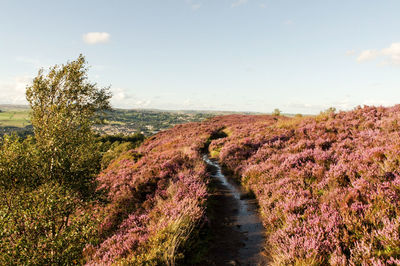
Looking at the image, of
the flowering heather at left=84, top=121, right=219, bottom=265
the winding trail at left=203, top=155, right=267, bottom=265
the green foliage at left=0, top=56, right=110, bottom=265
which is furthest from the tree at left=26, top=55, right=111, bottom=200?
the winding trail at left=203, top=155, right=267, bottom=265

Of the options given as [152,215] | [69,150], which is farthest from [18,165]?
[152,215]

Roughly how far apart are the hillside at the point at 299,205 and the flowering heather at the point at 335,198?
0.02 meters

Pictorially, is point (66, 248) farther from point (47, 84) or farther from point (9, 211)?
point (47, 84)

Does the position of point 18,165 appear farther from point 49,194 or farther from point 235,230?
point 235,230

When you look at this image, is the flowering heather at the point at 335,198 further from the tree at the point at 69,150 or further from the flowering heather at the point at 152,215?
the tree at the point at 69,150

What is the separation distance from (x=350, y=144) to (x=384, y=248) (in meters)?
7.47

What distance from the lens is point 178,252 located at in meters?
5.47

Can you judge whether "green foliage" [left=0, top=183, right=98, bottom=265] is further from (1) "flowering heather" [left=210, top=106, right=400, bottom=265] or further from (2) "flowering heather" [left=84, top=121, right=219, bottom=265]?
(1) "flowering heather" [left=210, top=106, right=400, bottom=265]

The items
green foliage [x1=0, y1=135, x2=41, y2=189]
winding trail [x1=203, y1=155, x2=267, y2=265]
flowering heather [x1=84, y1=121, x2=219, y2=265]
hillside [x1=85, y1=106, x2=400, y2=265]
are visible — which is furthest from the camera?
green foliage [x1=0, y1=135, x2=41, y2=189]

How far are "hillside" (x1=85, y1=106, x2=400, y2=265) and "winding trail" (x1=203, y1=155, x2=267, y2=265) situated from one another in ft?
1.21

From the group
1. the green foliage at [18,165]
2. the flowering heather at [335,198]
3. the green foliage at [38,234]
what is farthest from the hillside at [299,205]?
the green foliage at [18,165]

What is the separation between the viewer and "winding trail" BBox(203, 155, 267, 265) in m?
5.41

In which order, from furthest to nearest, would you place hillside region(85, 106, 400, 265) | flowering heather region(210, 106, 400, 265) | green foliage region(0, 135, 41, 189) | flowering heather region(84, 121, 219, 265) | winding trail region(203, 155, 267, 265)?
green foliage region(0, 135, 41, 189), flowering heather region(84, 121, 219, 265), winding trail region(203, 155, 267, 265), hillside region(85, 106, 400, 265), flowering heather region(210, 106, 400, 265)

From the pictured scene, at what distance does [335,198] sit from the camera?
587 centimetres
